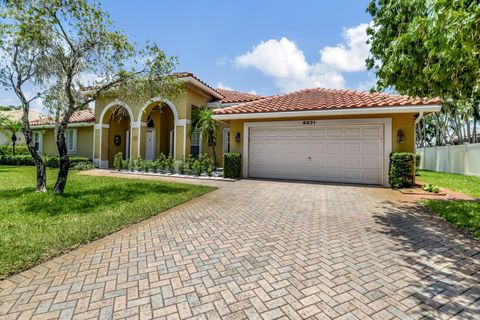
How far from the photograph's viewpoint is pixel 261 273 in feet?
10.8

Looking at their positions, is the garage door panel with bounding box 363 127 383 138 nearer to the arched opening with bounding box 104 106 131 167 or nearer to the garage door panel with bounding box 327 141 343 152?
the garage door panel with bounding box 327 141 343 152

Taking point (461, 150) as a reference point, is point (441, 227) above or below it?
below

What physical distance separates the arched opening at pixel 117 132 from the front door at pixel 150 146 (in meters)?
1.80

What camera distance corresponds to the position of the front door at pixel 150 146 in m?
18.1

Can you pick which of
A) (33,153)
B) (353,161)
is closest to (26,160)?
(33,153)

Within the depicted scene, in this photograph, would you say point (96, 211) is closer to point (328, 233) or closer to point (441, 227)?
point (328, 233)

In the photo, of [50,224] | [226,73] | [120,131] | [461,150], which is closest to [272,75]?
[226,73]

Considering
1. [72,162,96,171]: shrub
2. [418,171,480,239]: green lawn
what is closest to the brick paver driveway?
[418,171,480,239]: green lawn

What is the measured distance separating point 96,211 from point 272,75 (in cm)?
1701

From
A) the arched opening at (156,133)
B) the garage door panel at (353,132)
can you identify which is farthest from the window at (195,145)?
the garage door panel at (353,132)

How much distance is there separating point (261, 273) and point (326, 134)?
976 cm

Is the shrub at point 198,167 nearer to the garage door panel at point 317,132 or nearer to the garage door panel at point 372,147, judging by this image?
the garage door panel at point 317,132

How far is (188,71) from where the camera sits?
1454cm

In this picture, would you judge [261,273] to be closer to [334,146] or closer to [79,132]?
[334,146]
